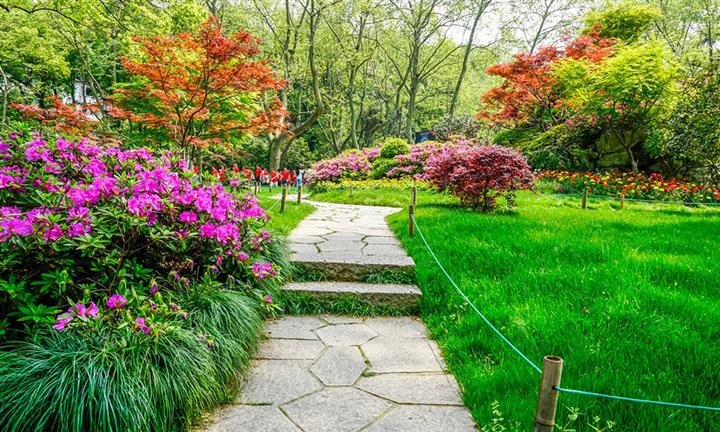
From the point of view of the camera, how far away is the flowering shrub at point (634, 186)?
336 inches

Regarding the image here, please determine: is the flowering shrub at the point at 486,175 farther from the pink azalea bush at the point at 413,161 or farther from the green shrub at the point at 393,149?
the green shrub at the point at 393,149

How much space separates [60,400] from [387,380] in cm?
158

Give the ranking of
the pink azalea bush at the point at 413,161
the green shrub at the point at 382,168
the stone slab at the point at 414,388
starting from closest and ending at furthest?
the stone slab at the point at 414,388
the pink azalea bush at the point at 413,161
the green shrub at the point at 382,168

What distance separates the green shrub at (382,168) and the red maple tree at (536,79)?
165 inches

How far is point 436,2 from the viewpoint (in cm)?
1844

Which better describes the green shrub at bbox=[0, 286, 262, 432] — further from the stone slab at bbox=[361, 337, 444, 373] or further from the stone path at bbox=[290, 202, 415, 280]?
the stone path at bbox=[290, 202, 415, 280]

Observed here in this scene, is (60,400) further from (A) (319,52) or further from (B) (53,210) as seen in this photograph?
(A) (319,52)

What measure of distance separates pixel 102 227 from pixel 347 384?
1.61 metres

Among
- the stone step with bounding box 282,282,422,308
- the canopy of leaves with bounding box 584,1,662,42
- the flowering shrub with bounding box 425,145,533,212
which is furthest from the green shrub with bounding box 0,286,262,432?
the canopy of leaves with bounding box 584,1,662,42

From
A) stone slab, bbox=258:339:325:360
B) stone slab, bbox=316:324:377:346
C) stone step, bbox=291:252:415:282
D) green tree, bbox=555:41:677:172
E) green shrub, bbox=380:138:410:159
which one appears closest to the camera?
stone slab, bbox=258:339:325:360

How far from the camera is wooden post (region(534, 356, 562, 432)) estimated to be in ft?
4.26

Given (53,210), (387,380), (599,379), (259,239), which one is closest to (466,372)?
(387,380)

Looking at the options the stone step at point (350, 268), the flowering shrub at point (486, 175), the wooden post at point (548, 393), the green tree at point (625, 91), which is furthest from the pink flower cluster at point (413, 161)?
the wooden post at point (548, 393)

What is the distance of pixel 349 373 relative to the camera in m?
2.43
